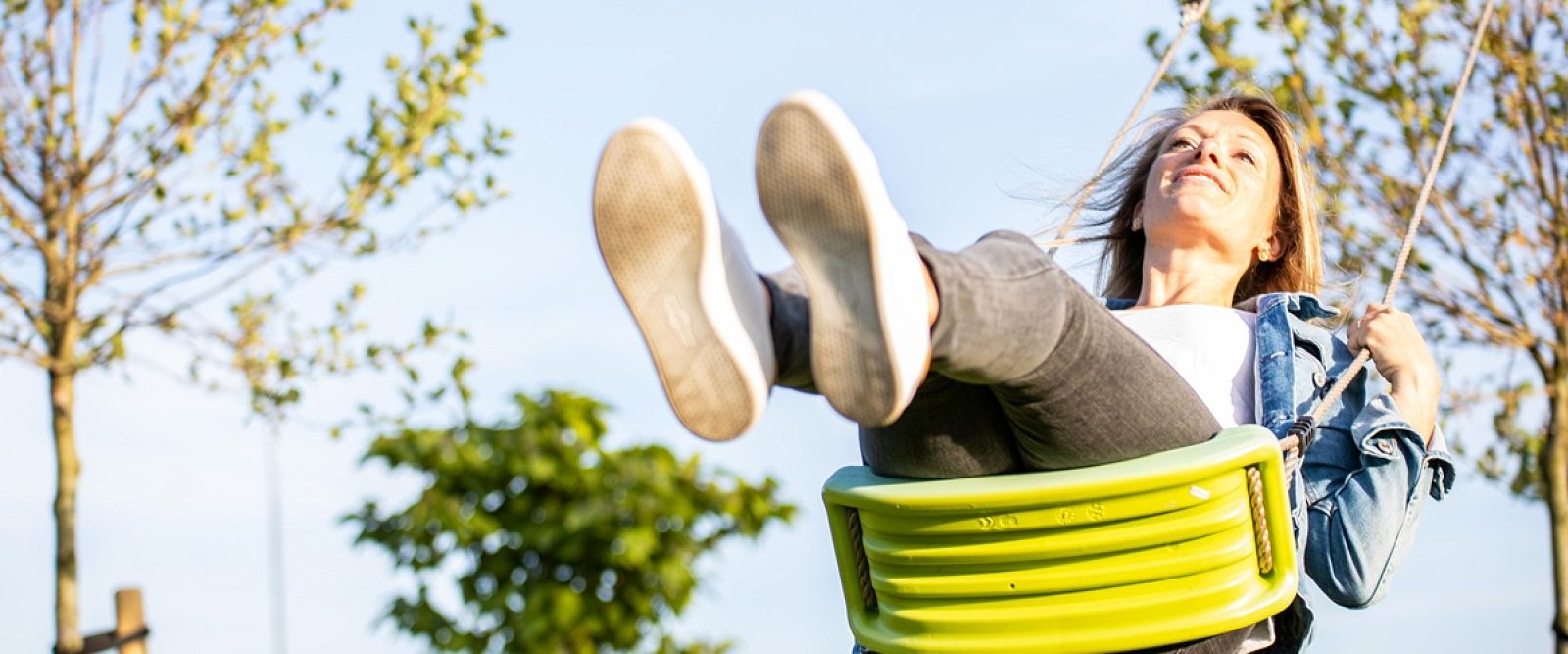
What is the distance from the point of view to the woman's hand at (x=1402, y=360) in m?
2.24

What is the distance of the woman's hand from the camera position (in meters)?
2.24

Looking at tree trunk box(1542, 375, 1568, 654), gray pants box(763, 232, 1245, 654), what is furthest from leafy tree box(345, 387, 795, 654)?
gray pants box(763, 232, 1245, 654)

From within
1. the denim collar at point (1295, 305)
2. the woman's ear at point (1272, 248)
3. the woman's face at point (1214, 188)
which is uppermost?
the woman's face at point (1214, 188)

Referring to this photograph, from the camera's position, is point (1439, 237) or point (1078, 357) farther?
point (1439, 237)

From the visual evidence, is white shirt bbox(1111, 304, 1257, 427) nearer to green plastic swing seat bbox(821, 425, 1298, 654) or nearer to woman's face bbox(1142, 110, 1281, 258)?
woman's face bbox(1142, 110, 1281, 258)

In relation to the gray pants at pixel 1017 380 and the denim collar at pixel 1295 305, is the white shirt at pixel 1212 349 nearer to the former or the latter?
the denim collar at pixel 1295 305

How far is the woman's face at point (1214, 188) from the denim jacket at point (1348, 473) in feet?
0.88

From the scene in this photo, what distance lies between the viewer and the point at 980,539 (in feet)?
6.25

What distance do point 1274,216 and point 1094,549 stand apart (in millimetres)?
1064

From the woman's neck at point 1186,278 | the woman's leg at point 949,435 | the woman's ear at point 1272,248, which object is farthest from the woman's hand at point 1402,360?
the woman's leg at point 949,435

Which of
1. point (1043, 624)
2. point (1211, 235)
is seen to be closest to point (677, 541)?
point (1211, 235)

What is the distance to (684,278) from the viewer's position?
1644 millimetres

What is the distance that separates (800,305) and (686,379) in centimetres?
15

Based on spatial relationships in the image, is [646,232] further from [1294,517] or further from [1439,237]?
[1439,237]
